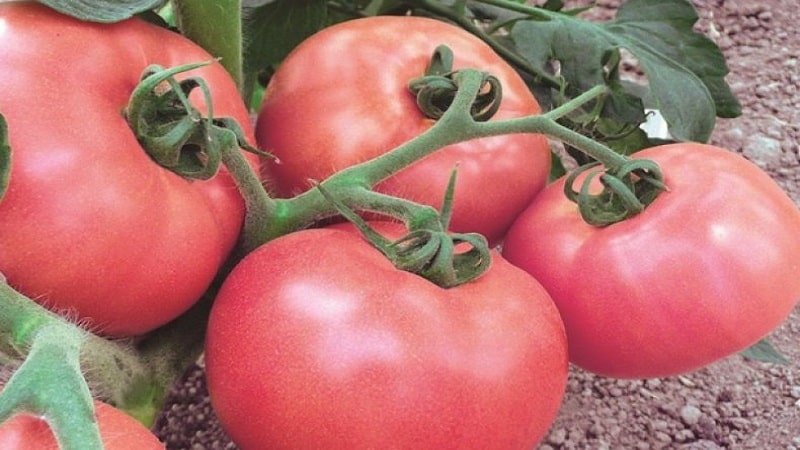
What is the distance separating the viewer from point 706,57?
3.15ft

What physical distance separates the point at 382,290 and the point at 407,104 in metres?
0.20

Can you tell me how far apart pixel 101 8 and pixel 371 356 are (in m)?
0.29

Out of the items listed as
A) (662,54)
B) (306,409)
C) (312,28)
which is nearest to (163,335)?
(306,409)

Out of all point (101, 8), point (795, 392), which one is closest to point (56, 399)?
point (101, 8)

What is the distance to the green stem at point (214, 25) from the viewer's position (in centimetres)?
79

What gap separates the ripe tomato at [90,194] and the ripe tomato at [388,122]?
120 mm

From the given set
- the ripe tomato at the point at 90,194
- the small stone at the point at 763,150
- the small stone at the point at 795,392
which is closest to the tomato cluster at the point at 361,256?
the ripe tomato at the point at 90,194

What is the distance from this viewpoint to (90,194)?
2.00 ft

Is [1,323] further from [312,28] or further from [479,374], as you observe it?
[312,28]

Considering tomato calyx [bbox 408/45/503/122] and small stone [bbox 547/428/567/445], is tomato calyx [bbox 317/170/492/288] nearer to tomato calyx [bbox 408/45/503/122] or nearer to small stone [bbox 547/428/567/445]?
tomato calyx [bbox 408/45/503/122]

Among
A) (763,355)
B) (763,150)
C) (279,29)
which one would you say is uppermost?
(279,29)

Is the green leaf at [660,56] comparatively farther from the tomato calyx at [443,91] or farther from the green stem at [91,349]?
the green stem at [91,349]

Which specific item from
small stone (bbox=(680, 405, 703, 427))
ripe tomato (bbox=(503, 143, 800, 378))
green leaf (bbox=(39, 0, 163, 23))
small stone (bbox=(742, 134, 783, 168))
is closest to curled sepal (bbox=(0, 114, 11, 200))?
green leaf (bbox=(39, 0, 163, 23))

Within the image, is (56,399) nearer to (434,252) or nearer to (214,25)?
(434,252)
